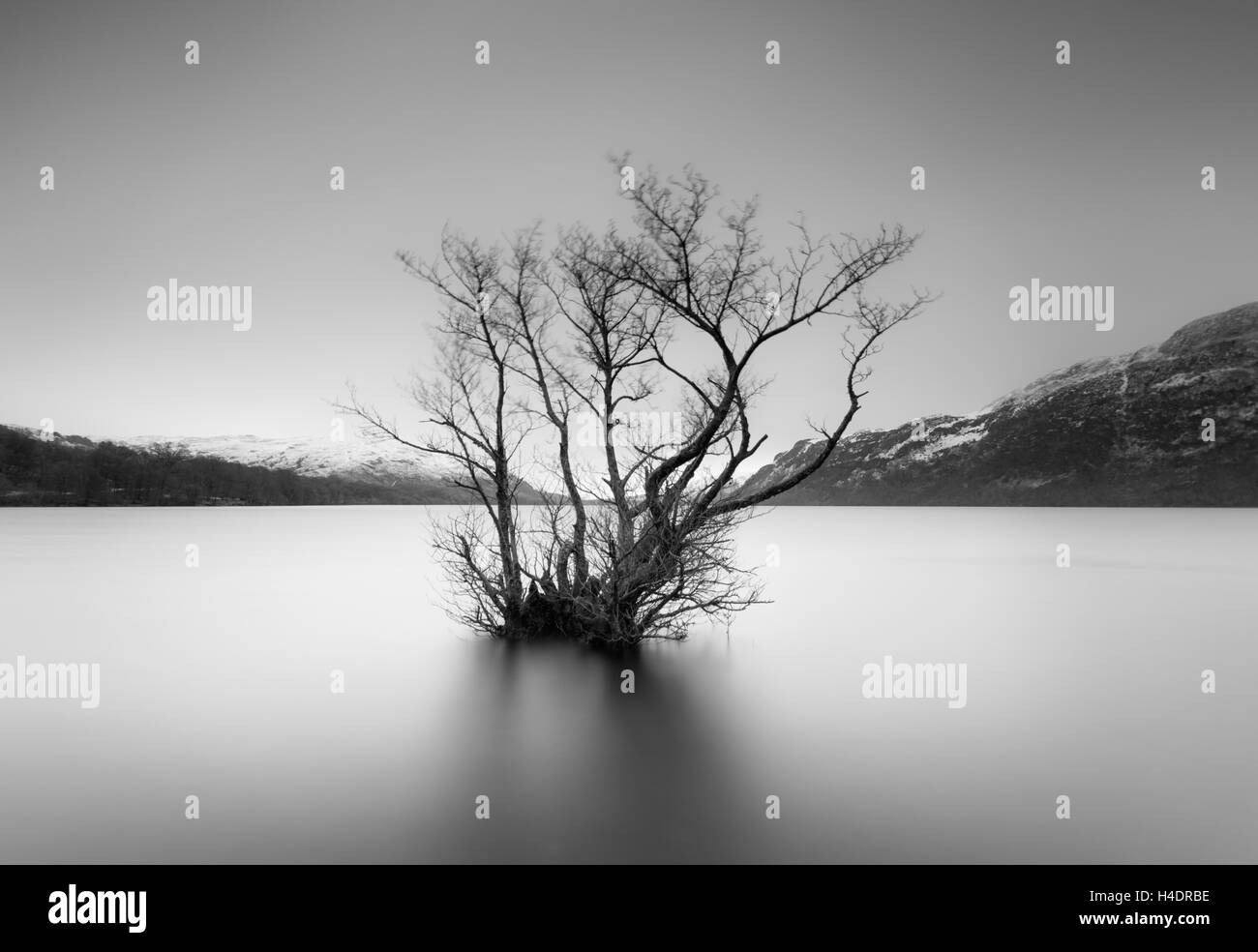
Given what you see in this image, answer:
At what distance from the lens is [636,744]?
12.4 m

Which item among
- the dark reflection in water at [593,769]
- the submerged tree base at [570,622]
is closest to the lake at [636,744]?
the dark reflection in water at [593,769]

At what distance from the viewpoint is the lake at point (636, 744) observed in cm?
894

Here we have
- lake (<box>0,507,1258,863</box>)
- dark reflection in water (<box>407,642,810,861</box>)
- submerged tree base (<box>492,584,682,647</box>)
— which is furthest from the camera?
submerged tree base (<box>492,584,682,647</box>)

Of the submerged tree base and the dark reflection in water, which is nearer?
the dark reflection in water

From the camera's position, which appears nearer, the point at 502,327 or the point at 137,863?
the point at 137,863

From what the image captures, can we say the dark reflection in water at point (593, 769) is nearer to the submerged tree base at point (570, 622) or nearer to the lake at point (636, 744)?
the lake at point (636, 744)

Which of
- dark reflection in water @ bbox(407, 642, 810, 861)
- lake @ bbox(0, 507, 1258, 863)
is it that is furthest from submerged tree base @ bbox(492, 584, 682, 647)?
dark reflection in water @ bbox(407, 642, 810, 861)

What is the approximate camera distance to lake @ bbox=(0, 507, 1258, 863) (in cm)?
894

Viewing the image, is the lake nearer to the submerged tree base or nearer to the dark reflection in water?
the dark reflection in water

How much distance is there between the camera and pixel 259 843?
8680 mm
